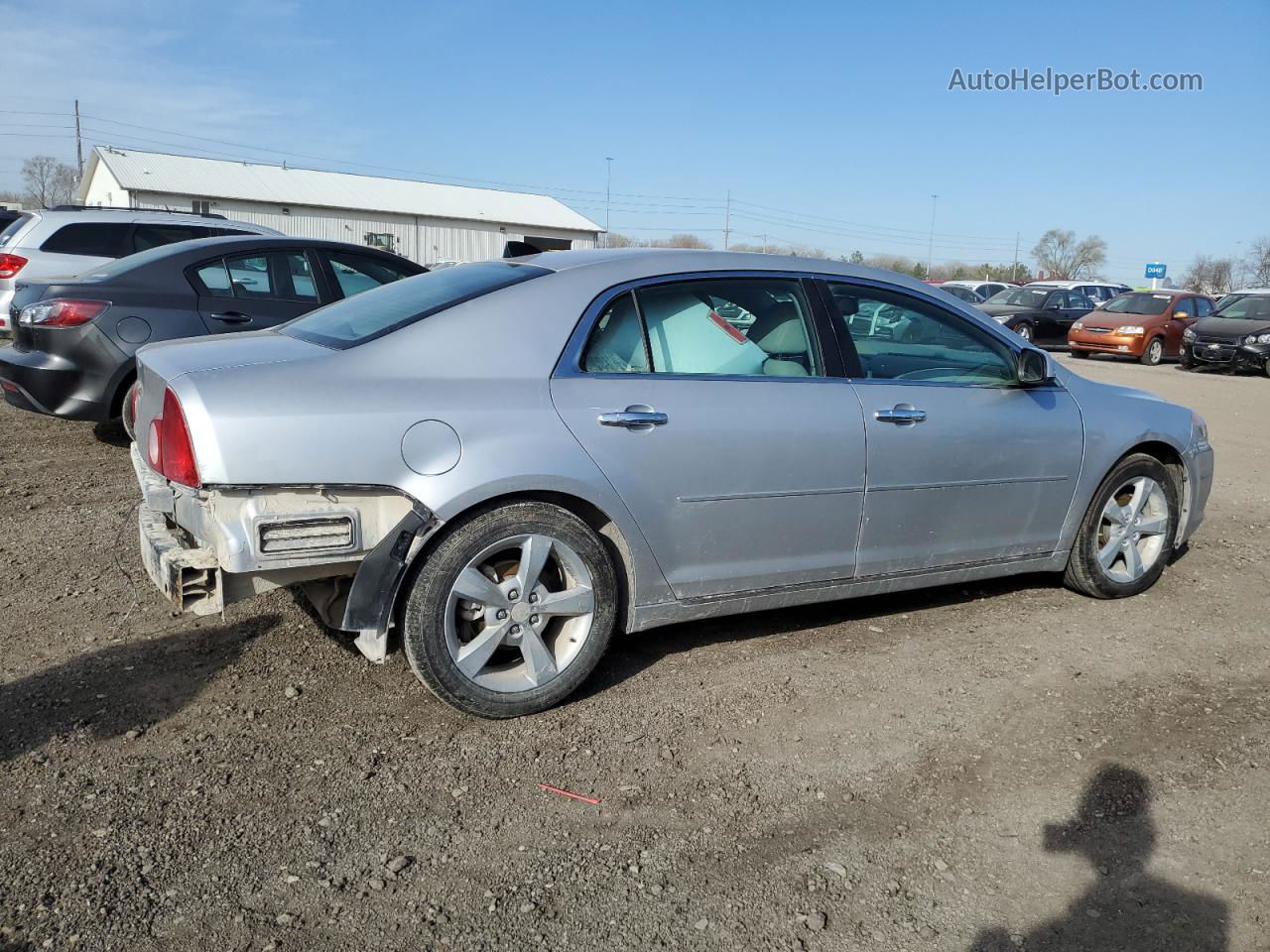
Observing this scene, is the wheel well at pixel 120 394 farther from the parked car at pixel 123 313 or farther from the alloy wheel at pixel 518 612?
the alloy wheel at pixel 518 612

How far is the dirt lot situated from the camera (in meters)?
2.63

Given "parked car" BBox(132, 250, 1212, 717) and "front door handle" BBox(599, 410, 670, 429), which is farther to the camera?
"front door handle" BBox(599, 410, 670, 429)

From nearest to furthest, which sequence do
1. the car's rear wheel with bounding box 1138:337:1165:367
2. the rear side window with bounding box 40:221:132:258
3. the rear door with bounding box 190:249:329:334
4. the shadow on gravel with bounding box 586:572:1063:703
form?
the shadow on gravel with bounding box 586:572:1063:703, the rear door with bounding box 190:249:329:334, the rear side window with bounding box 40:221:132:258, the car's rear wheel with bounding box 1138:337:1165:367

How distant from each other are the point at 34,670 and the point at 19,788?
884 millimetres

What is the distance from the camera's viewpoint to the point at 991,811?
126 inches

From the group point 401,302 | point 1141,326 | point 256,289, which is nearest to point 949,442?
point 401,302

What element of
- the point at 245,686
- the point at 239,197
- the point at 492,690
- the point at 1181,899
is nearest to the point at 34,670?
the point at 245,686

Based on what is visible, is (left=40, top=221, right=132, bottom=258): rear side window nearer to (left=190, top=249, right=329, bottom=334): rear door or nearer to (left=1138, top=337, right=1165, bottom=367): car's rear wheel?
(left=190, top=249, right=329, bottom=334): rear door

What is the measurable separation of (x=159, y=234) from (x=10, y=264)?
158 centimetres

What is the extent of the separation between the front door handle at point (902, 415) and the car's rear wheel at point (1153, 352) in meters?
19.5

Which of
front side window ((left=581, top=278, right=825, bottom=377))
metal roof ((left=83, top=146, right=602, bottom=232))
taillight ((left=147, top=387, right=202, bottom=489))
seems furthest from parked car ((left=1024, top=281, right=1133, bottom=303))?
metal roof ((left=83, top=146, right=602, bottom=232))

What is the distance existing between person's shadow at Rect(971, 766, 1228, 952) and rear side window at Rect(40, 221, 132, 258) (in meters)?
10.3

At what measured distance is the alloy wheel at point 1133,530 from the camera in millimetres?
5121

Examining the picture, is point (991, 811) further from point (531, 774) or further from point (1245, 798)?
point (531, 774)
